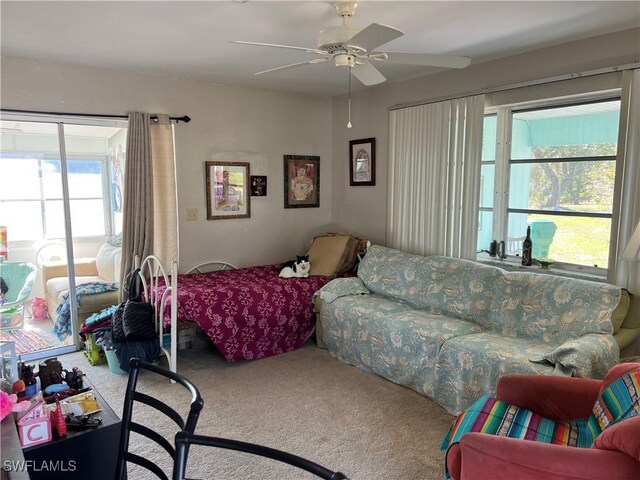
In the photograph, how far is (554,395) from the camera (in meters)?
2.00

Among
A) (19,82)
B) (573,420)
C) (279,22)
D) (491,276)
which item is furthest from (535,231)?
(19,82)

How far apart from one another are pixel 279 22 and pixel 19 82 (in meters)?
2.17

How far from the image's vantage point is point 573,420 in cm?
198

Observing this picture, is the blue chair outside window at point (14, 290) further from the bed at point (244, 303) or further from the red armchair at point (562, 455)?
the red armchair at point (562, 455)

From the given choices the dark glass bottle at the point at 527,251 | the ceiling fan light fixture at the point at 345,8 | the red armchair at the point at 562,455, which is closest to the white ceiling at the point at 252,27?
the ceiling fan light fixture at the point at 345,8

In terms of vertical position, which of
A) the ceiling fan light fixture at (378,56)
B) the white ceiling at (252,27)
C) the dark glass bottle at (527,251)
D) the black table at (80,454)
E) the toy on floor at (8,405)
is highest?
the white ceiling at (252,27)

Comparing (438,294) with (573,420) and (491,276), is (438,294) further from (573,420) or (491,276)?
(573,420)

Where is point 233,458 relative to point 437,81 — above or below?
below

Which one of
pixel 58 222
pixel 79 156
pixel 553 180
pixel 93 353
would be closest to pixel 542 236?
pixel 553 180

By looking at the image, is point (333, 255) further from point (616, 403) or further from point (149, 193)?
point (616, 403)

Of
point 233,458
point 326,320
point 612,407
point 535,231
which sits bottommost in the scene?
point 233,458

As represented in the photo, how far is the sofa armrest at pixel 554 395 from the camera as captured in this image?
1.97 m

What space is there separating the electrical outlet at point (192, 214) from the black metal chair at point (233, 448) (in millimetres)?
3301

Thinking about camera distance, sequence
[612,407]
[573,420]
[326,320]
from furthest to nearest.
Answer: [326,320] < [573,420] < [612,407]
